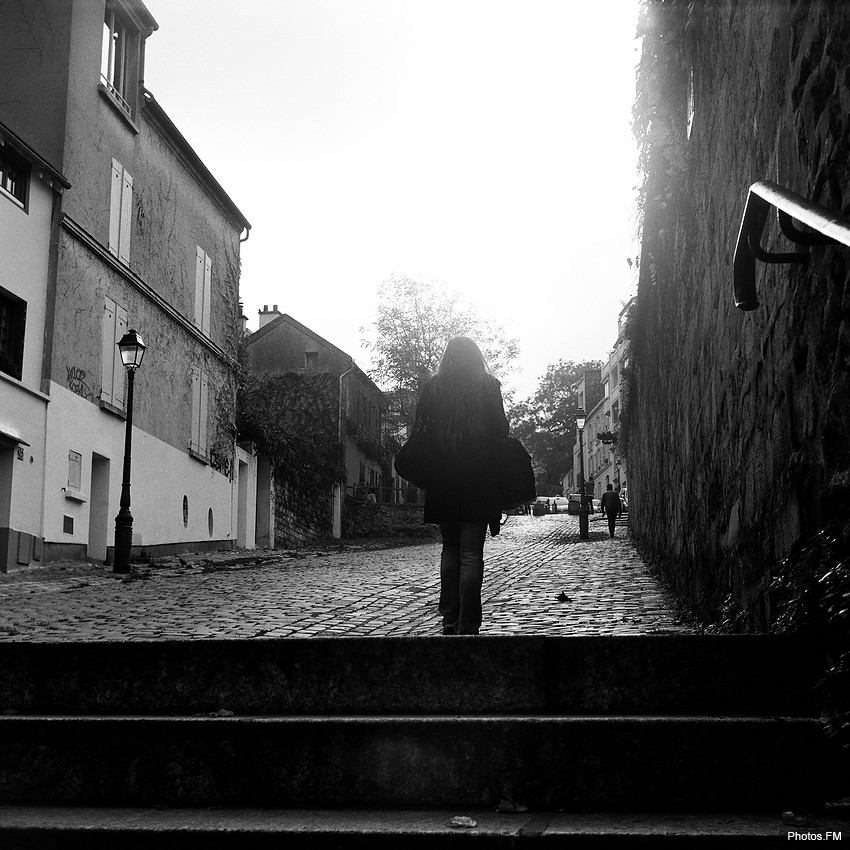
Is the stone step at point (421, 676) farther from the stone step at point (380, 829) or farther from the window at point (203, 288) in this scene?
the window at point (203, 288)

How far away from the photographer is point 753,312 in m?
5.14

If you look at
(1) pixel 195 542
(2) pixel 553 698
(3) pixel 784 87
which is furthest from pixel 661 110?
(1) pixel 195 542

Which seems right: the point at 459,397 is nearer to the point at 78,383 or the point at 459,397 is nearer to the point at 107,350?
the point at 78,383

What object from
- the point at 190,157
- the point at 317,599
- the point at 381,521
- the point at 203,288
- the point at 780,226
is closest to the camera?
the point at 780,226

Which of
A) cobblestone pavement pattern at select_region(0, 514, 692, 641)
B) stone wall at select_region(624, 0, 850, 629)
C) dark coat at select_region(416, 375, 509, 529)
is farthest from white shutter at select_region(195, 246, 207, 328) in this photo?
dark coat at select_region(416, 375, 509, 529)

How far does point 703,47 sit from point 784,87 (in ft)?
8.90

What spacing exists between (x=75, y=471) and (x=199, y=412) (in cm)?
672

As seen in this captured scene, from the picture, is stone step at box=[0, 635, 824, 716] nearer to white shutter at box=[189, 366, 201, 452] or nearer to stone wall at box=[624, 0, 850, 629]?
stone wall at box=[624, 0, 850, 629]

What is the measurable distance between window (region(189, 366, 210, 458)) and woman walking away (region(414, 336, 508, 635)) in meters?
17.7

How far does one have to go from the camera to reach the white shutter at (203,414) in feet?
80.6

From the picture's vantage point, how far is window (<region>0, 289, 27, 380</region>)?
52.9 ft

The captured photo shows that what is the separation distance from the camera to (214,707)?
4.45 m

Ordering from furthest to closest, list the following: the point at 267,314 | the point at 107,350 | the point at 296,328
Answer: the point at 267,314 → the point at 296,328 → the point at 107,350

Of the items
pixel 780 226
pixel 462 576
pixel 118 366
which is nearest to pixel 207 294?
pixel 118 366
